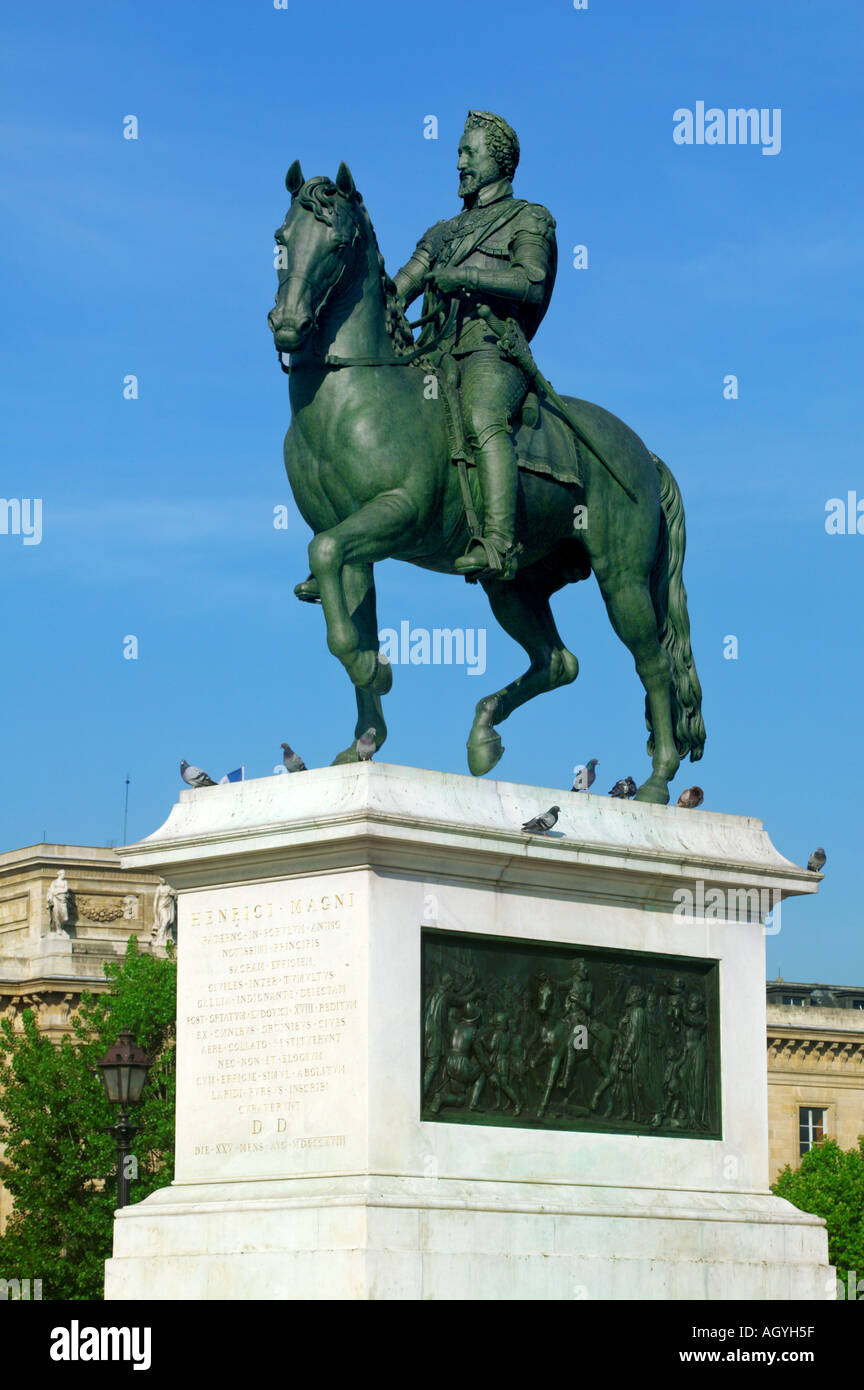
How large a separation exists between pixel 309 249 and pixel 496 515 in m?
2.30

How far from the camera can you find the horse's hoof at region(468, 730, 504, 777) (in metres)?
19.3

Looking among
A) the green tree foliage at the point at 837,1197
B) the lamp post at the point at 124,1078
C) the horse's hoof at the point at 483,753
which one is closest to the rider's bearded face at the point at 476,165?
the horse's hoof at the point at 483,753

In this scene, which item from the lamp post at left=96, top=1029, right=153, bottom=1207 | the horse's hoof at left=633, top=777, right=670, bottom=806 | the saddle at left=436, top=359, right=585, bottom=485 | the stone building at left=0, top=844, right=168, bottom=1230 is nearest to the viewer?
the saddle at left=436, top=359, right=585, bottom=485

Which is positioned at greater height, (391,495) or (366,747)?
(391,495)

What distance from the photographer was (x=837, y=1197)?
69875 millimetres

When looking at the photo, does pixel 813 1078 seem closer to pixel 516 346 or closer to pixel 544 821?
pixel 516 346

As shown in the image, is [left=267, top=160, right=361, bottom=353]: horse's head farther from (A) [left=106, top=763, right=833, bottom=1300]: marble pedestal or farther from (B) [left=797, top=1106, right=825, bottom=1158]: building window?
(B) [left=797, top=1106, right=825, bottom=1158]: building window

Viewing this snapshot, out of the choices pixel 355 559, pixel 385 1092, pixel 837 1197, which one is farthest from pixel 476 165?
pixel 837 1197

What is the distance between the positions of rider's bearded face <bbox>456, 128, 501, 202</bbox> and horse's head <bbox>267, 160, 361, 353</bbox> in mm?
2042

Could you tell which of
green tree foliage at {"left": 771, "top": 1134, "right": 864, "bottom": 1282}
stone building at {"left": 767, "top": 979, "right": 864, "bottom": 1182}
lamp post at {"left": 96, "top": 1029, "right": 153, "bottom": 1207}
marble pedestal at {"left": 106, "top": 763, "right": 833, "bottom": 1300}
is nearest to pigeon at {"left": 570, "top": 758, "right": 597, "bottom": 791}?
marble pedestal at {"left": 106, "top": 763, "right": 833, "bottom": 1300}

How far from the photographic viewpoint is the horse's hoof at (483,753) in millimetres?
19344

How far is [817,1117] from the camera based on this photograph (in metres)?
87.4
